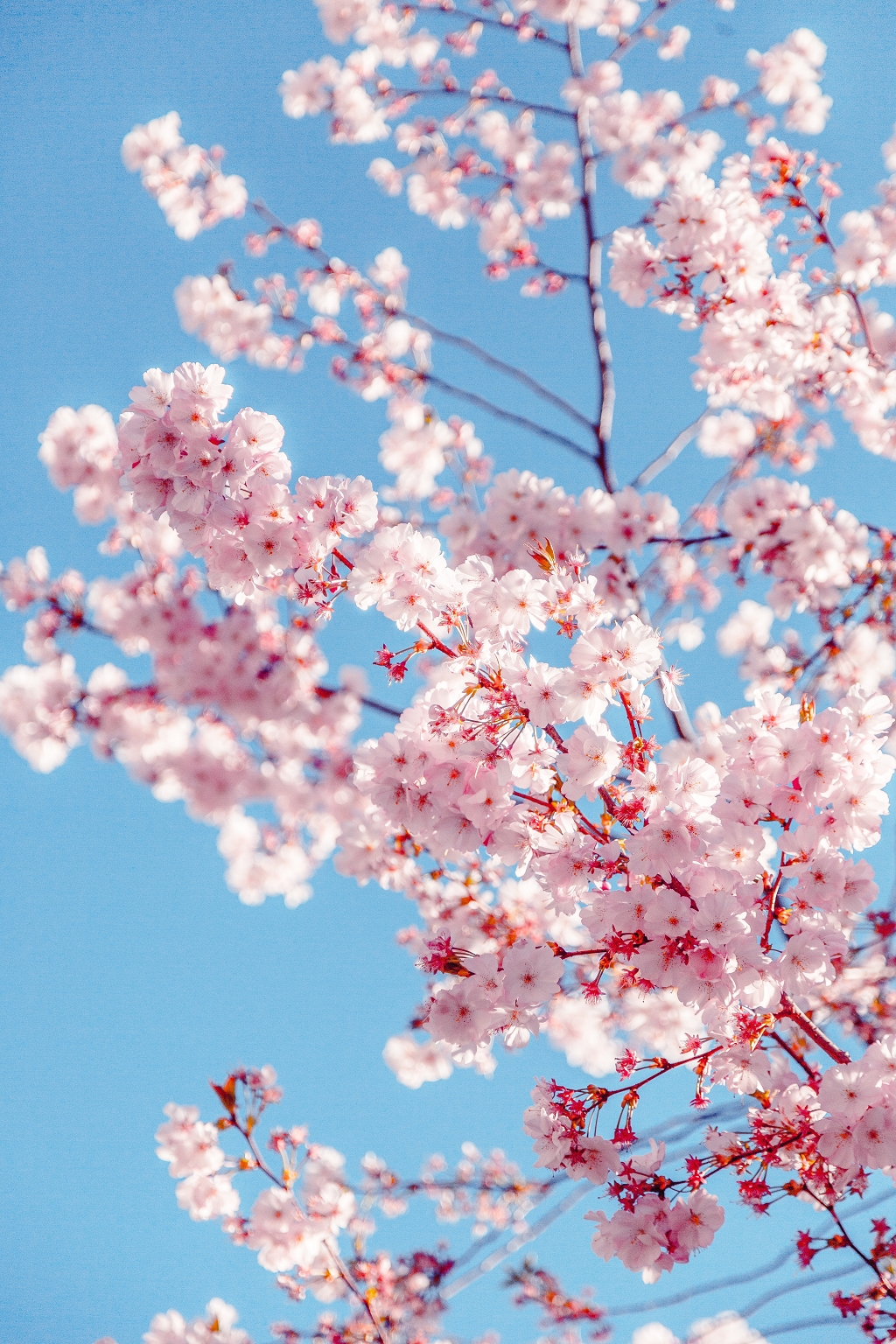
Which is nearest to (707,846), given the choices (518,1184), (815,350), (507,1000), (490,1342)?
(507,1000)

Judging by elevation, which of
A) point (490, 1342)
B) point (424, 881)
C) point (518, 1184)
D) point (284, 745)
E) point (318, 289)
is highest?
point (318, 289)

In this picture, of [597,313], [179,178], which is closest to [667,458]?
[597,313]

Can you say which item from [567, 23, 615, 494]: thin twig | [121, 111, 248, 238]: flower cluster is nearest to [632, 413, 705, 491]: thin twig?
[567, 23, 615, 494]: thin twig

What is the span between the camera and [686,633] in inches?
300

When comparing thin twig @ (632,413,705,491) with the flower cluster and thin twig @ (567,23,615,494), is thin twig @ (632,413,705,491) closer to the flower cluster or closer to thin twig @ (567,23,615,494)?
thin twig @ (567,23,615,494)

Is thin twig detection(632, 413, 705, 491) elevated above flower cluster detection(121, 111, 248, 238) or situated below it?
below

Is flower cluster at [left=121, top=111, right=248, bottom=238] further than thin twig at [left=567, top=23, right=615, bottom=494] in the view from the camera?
Yes

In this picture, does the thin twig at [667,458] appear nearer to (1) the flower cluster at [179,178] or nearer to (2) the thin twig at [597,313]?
(2) the thin twig at [597,313]

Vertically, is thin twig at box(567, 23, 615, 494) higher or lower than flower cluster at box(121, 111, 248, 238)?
lower

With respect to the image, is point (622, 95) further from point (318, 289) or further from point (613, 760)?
point (613, 760)

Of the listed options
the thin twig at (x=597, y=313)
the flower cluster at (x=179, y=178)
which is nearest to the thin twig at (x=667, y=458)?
the thin twig at (x=597, y=313)

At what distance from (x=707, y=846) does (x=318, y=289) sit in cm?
599

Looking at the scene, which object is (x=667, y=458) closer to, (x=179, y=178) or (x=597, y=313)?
(x=597, y=313)

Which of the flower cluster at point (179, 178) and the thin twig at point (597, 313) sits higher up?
the flower cluster at point (179, 178)
